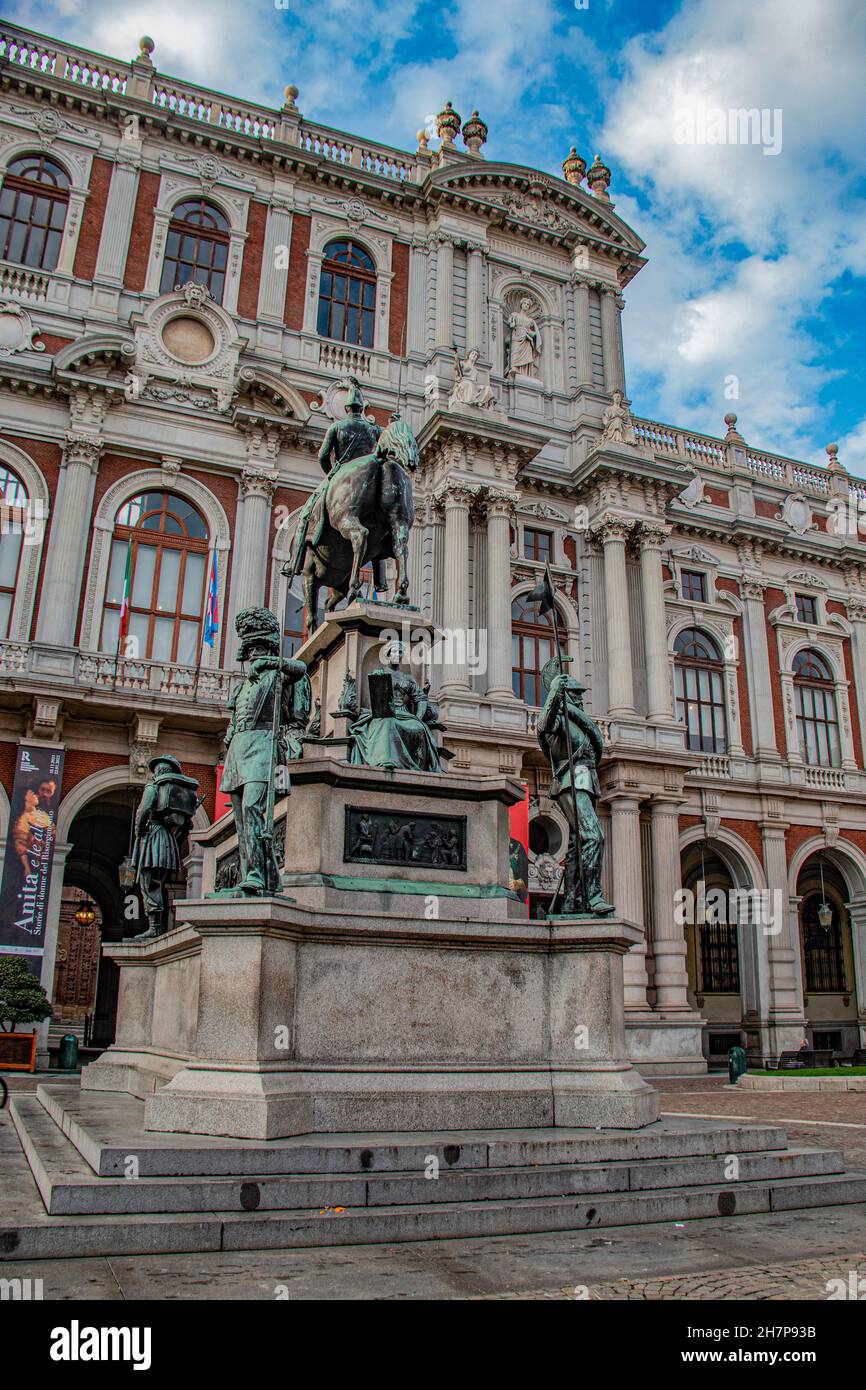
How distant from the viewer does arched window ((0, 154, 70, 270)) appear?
83.1ft

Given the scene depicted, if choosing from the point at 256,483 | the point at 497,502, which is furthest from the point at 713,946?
the point at 256,483

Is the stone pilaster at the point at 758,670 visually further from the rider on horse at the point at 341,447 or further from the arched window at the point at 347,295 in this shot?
the rider on horse at the point at 341,447

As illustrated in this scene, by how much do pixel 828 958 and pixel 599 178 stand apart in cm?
2542

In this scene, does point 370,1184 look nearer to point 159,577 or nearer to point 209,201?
point 159,577

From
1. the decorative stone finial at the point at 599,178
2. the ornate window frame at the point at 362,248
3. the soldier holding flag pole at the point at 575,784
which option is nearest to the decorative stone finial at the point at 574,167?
the decorative stone finial at the point at 599,178

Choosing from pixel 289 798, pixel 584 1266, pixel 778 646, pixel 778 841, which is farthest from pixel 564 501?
pixel 584 1266

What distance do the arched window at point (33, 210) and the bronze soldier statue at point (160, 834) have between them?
18.7 m

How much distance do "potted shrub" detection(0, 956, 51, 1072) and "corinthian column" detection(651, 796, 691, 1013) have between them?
1386cm

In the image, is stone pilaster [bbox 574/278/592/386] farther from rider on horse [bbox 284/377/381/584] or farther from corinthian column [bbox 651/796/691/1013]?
rider on horse [bbox 284/377/381/584]

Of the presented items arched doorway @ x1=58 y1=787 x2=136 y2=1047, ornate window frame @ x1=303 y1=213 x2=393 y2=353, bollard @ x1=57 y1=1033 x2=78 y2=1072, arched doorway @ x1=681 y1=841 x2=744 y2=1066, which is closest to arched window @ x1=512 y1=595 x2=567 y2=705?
arched doorway @ x1=681 y1=841 x2=744 y2=1066

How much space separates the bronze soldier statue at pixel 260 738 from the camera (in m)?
7.00

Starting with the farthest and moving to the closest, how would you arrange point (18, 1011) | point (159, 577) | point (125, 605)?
point (159, 577) → point (125, 605) → point (18, 1011)

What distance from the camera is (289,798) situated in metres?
7.90

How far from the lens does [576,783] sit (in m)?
8.75
